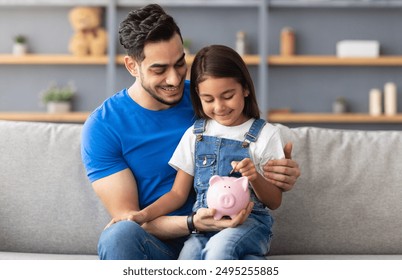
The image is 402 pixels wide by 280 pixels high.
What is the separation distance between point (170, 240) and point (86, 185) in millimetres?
429

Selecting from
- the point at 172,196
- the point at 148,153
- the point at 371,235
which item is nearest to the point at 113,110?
the point at 148,153

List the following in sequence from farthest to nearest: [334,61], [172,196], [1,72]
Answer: [1,72] → [334,61] → [172,196]

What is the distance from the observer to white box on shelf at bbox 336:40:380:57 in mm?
5250

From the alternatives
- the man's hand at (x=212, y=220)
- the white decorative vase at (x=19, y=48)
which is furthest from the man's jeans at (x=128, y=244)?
the white decorative vase at (x=19, y=48)

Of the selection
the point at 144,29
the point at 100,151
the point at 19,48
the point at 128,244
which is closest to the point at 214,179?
the point at 128,244

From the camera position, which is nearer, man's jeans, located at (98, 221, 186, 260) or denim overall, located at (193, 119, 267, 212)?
man's jeans, located at (98, 221, 186, 260)

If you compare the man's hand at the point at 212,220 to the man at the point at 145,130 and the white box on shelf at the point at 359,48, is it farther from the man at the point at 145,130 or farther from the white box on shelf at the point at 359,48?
the white box on shelf at the point at 359,48

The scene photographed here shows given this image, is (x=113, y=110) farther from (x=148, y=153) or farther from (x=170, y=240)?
(x=170, y=240)

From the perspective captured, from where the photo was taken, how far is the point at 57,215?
2.31 metres

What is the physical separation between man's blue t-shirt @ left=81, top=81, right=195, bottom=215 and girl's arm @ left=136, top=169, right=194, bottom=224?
62mm

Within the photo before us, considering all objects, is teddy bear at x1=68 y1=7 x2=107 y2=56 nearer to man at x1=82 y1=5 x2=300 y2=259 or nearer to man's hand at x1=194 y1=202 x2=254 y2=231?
man at x1=82 y1=5 x2=300 y2=259

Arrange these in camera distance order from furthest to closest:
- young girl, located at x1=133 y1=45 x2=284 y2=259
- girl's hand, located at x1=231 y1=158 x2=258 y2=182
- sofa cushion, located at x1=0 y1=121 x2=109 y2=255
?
sofa cushion, located at x1=0 y1=121 x2=109 y2=255
young girl, located at x1=133 y1=45 x2=284 y2=259
girl's hand, located at x1=231 y1=158 x2=258 y2=182

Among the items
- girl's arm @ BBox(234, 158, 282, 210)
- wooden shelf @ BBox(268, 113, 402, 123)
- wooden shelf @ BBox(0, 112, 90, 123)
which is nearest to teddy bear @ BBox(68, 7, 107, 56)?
wooden shelf @ BBox(0, 112, 90, 123)

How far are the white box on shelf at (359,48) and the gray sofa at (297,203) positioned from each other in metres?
3.00
